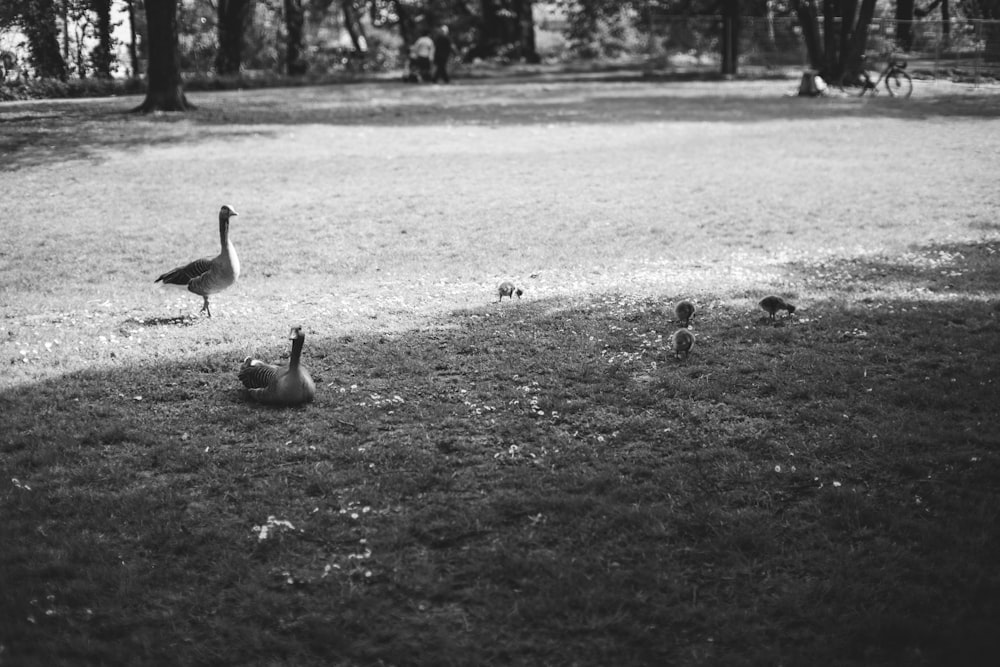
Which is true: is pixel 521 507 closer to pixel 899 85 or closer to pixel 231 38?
pixel 899 85

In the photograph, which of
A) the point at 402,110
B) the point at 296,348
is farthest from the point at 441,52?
the point at 296,348

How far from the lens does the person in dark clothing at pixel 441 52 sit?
3753 cm

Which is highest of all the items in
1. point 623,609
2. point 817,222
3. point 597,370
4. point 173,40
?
point 173,40

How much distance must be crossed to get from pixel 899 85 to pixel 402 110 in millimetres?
19619

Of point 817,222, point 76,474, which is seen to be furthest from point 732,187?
point 76,474

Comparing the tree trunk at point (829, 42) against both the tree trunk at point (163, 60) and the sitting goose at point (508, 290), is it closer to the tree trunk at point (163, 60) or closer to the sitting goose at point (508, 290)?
the tree trunk at point (163, 60)

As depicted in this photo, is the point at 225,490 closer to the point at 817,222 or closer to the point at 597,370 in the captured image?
the point at 597,370

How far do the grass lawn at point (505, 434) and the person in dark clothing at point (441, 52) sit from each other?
22390 millimetres

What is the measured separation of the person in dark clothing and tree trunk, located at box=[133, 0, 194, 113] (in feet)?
45.8

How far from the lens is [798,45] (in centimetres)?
4675

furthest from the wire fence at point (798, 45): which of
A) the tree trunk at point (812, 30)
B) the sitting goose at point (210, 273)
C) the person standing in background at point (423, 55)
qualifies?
the sitting goose at point (210, 273)

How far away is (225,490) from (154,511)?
0.52m

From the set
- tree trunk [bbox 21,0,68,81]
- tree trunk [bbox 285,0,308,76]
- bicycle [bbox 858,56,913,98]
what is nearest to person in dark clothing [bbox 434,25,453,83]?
tree trunk [bbox 285,0,308,76]

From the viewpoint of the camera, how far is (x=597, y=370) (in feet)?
28.6
